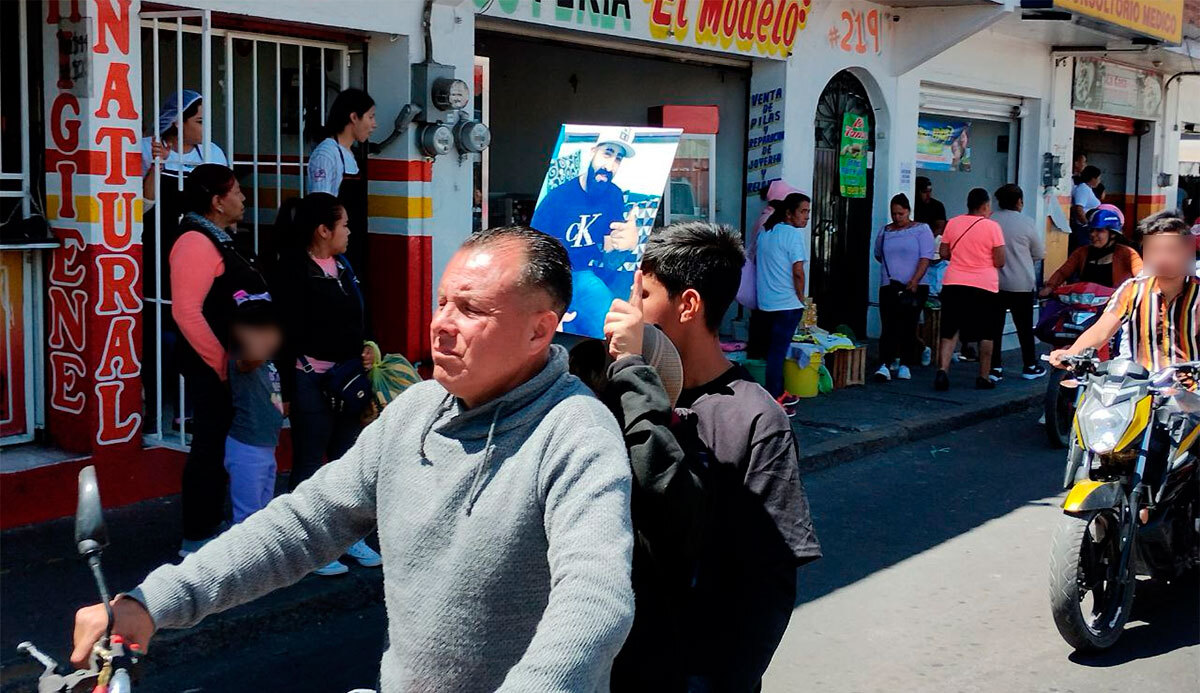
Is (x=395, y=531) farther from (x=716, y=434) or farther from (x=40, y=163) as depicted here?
(x=40, y=163)

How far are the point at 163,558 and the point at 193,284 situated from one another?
4.32 ft

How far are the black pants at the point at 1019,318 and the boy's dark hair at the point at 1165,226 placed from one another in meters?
5.88

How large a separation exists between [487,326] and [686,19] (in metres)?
8.69

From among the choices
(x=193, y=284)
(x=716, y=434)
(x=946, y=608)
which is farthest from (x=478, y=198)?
(x=716, y=434)

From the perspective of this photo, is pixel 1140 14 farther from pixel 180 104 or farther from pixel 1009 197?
pixel 180 104

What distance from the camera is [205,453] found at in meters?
5.84

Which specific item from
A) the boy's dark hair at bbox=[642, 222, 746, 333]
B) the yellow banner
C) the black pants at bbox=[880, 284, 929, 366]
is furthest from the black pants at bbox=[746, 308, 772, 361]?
the boy's dark hair at bbox=[642, 222, 746, 333]

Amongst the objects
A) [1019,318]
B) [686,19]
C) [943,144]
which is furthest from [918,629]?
[943,144]

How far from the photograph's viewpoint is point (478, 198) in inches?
373

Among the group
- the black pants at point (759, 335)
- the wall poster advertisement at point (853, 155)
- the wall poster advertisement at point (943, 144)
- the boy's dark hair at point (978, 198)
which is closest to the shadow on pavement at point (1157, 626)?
the black pants at point (759, 335)

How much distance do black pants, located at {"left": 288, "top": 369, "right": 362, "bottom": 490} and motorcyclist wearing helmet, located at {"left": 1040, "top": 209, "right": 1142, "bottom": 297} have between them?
5924 millimetres

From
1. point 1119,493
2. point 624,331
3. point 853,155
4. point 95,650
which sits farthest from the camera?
point 853,155

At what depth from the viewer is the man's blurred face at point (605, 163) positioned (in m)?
3.65

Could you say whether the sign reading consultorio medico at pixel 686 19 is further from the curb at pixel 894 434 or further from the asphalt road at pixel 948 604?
the asphalt road at pixel 948 604
